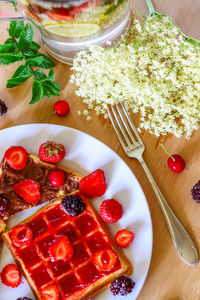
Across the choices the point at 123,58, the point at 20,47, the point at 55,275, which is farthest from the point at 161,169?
the point at 20,47

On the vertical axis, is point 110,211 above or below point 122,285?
above

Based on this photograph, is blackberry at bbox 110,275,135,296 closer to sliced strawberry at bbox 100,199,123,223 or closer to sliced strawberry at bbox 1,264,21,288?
sliced strawberry at bbox 100,199,123,223

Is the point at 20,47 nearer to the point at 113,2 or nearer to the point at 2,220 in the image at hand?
A: the point at 113,2

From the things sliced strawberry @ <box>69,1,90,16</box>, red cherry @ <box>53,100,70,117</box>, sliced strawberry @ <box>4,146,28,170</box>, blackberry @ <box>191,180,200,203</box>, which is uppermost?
sliced strawberry @ <box>69,1,90,16</box>

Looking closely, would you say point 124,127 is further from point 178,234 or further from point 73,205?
point 178,234

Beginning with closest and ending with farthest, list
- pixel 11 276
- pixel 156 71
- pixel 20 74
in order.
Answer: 1. pixel 156 71
2. pixel 11 276
3. pixel 20 74

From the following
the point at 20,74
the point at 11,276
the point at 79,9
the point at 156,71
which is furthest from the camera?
the point at 20,74

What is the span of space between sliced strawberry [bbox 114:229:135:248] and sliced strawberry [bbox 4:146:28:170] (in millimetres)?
569

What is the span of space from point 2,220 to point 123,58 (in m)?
0.95

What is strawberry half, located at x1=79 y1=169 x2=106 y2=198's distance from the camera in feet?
5.40

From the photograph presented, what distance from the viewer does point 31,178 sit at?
5.61 ft

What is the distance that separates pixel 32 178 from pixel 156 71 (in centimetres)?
78

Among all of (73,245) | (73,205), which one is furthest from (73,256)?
(73,205)

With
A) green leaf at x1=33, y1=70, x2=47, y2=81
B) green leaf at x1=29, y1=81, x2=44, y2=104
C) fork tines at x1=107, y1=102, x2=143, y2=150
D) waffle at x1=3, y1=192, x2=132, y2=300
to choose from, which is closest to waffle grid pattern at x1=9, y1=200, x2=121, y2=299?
waffle at x1=3, y1=192, x2=132, y2=300
